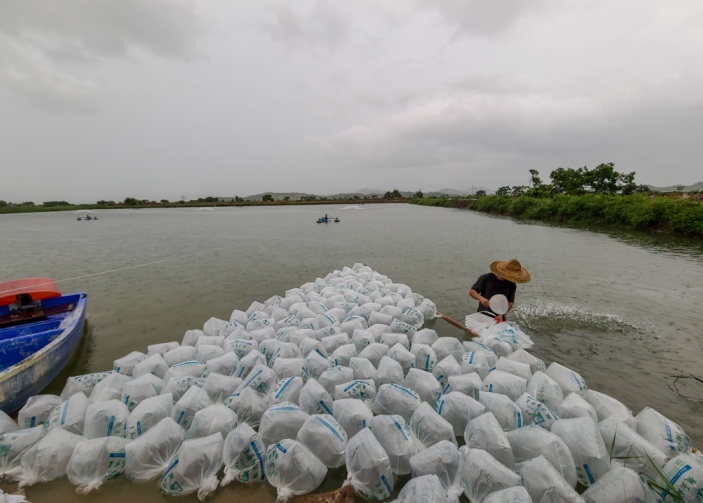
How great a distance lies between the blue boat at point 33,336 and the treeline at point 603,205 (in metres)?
23.9

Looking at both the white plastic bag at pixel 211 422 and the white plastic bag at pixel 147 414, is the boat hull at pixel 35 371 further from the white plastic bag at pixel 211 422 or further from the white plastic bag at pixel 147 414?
the white plastic bag at pixel 211 422

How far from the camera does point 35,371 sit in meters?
3.55

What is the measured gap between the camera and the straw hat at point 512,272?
4.84 meters

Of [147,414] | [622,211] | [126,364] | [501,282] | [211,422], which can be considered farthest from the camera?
[622,211]

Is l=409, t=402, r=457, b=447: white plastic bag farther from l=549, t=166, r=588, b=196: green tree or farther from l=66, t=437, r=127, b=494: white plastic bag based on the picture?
l=549, t=166, r=588, b=196: green tree

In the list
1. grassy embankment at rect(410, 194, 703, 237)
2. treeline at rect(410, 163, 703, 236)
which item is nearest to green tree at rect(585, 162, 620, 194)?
treeline at rect(410, 163, 703, 236)

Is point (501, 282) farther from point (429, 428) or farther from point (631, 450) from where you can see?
point (429, 428)

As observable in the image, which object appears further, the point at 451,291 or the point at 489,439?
the point at 451,291

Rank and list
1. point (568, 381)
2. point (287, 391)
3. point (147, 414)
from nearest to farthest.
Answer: point (147, 414)
point (287, 391)
point (568, 381)

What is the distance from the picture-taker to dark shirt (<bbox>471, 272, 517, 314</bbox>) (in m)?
5.19

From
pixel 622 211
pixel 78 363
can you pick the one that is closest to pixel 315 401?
pixel 78 363

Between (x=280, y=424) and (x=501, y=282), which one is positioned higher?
(x=501, y=282)

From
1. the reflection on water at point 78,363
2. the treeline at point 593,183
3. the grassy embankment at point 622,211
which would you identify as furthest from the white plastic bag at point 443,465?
the treeline at point 593,183

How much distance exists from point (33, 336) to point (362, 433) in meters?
4.74
